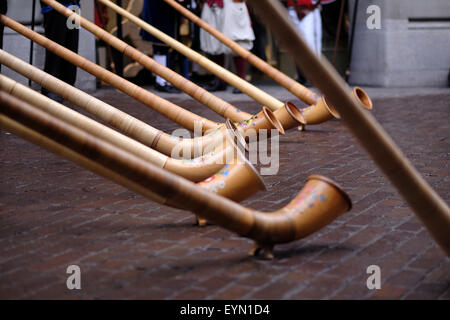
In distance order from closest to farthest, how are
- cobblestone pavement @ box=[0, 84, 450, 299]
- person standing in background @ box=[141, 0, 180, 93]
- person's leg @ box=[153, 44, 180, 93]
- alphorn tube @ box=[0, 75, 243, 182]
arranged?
cobblestone pavement @ box=[0, 84, 450, 299] < alphorn tube @ box=[0, 75, 243, 182] < person standing in background @ box=[141, 0, 180, 93] < person's leg @ box=[153, 44, 180, 93]

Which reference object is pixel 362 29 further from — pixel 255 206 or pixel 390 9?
pixel 255 206

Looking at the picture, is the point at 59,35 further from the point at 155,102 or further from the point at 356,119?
the point at 356,119

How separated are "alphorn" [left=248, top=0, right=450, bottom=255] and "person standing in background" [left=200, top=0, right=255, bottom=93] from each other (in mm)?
6346

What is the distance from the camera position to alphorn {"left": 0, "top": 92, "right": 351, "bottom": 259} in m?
2.02

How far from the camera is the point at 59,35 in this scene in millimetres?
6203

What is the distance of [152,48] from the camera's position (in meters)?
8.98

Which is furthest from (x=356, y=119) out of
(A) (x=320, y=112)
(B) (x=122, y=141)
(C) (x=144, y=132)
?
(A) (x=320, y=112)

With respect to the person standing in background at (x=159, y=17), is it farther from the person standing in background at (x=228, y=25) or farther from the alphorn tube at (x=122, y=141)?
the alphorn tube at (x=122, y=141)

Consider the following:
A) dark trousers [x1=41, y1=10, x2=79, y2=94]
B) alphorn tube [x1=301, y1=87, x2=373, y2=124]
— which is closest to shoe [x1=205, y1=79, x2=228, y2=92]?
dark trousers [x1=41, y1=10, x2=79, y2=94]

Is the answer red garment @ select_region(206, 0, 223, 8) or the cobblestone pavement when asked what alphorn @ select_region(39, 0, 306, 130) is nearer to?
the cobblestone pavement

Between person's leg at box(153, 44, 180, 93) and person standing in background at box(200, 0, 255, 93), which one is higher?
person standing in background at box(200, 0, 255, 93)

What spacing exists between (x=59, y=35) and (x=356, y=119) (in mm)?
4661
